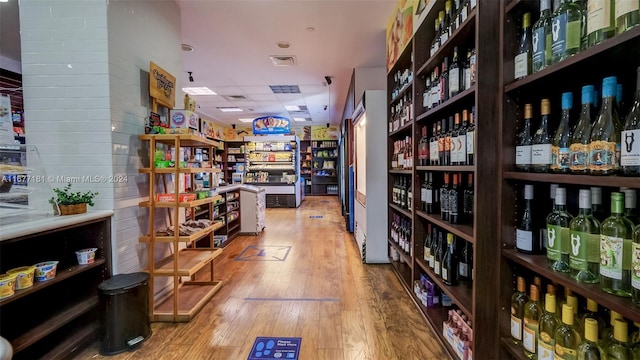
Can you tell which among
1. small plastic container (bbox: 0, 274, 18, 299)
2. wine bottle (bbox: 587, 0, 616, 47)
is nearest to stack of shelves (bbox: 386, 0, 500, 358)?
wine bottle (bbox: 587, 0, 616, 47)

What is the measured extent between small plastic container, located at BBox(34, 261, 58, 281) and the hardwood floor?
61 centimetres

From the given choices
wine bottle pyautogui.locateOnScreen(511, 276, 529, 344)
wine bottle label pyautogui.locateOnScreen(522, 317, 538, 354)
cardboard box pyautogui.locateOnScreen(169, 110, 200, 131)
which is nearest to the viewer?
wine bottle label pyautogui.locateOnScreen(522, 317, 538, 354)

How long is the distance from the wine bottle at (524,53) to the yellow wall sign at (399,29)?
5.14 ft

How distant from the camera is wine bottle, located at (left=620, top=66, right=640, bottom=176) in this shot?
0.89 m

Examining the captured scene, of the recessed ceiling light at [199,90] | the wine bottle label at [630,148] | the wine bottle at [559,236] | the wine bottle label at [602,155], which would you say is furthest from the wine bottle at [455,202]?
the recessed ceiling light at [199,90]

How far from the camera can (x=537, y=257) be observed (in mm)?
1331

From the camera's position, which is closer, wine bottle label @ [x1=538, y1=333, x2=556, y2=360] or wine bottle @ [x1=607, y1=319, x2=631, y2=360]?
wine bottle @ [x1=607, y1=319, x2=631, y2=360]

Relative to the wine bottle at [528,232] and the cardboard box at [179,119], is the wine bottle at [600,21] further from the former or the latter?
the cardboard box at [179,119]

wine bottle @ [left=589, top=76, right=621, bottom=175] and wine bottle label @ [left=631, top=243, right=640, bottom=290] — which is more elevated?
wine bottle @ [left=589, top=76, right=621, bottom=175]

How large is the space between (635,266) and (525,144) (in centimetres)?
67

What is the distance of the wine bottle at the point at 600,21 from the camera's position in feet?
3.16

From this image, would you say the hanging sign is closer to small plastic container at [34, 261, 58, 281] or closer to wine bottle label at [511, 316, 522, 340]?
small plastic container at [34, 261, 58, 281]

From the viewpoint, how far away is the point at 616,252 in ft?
3.15

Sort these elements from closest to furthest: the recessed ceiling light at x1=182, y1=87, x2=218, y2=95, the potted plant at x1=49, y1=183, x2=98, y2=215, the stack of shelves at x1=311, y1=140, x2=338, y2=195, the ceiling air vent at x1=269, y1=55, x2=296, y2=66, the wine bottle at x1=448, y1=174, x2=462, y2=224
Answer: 1. the wine bottle at x1=448, y1=174, x2=462, y2=224
2. the potted plant at x1=49, y1=183, x2=98, y2=215
3. the ceiling air vent at x1=269, y1=55, x2=296, y2=66
4. the recessed ceiling light at x1=182, y1=87, x2=218, y2=95
5. the stack of shelves at x1=311, y1=140, x2=338, y2=195
